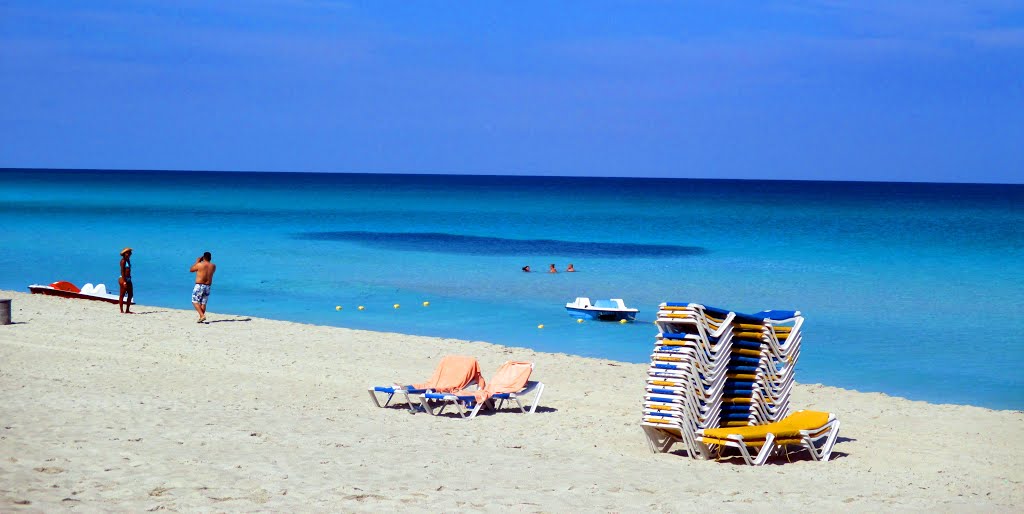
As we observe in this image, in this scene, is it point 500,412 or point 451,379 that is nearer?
point 500,412

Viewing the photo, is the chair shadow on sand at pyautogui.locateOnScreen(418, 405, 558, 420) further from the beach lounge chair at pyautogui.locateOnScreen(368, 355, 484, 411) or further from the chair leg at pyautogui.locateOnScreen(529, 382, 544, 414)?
the beach lounge chair at pyautogui.locateOnScreen(368, 355, 484, 411)

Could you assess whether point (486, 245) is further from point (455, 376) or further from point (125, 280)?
point (455, 376)

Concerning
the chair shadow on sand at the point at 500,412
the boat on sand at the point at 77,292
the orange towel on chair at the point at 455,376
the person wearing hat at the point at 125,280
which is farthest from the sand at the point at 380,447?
the boat on sand at the point at 77,292

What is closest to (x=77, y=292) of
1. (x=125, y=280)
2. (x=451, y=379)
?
(x=125, y=280)

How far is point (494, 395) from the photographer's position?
37.8 feet

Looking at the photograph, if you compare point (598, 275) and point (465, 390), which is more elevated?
point (598, 275)

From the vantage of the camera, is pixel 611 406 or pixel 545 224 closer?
pixel 611 406

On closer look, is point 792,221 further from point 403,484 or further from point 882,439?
point 403,484

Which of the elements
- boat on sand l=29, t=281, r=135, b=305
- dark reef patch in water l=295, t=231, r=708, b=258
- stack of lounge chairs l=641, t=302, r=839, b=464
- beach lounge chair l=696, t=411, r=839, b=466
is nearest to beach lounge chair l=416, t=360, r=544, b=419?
stack of lounge chairs l=641, t=302, r=839, b=464

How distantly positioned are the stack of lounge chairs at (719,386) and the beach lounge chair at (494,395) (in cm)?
227

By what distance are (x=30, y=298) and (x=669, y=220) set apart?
46878 mm

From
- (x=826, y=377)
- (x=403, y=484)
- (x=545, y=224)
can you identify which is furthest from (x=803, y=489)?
(x=545, y=224)

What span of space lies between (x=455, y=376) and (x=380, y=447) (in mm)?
2683

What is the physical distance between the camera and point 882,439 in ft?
35.2
